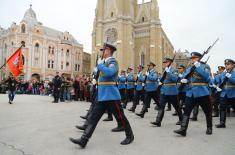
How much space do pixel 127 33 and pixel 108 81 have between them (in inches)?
1769

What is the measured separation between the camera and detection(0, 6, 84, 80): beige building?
47656 mm

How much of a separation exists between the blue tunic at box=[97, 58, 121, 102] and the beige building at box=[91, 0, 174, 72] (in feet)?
138

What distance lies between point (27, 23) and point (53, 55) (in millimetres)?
8790

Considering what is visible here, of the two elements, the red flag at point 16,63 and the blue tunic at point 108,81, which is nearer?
Result: the blue tunic at point 108,81

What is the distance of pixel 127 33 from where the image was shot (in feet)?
161

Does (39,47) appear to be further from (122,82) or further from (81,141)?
(81,141)

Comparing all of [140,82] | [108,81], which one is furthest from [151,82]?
[108,81]

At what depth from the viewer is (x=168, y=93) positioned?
23.5 feet

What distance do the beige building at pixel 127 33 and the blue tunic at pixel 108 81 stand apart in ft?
138

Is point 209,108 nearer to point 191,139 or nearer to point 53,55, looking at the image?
point 191,139

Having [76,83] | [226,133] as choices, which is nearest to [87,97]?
[76,83]

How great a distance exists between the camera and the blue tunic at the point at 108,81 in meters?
4.79

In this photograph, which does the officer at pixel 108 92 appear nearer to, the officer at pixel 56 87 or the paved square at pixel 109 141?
the paved square at pixel 109 141

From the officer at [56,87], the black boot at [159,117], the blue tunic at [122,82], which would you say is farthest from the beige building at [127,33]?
the black boot at [159,117]
